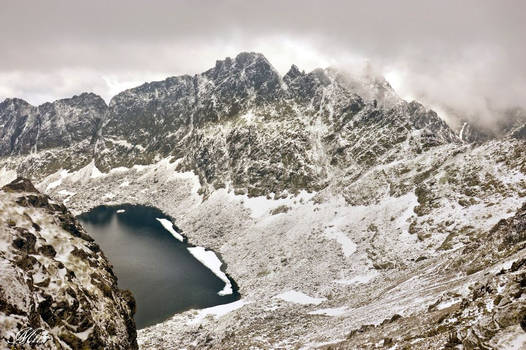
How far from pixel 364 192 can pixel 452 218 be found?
114ft

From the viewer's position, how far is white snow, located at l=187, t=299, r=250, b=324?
80494 millimetres

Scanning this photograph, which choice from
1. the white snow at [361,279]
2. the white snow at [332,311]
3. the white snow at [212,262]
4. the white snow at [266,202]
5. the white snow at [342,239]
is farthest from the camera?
the white snow at [266,202]

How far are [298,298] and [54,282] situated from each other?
59.1 metres

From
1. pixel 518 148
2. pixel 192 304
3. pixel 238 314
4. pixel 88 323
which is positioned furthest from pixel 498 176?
pixel 88 323

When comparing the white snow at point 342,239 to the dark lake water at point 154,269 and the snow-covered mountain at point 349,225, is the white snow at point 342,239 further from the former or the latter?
the dark lake water at point 154,269

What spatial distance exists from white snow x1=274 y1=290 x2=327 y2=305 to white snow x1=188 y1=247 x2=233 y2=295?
2044cm

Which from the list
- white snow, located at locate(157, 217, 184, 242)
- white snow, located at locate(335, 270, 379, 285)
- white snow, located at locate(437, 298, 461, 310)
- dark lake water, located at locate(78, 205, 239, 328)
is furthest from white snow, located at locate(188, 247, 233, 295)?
white snow, located at locate(437, 298, 461, 310)

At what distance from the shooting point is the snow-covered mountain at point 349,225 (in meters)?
39.4

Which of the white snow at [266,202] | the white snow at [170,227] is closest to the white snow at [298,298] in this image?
the white snow at [266,202]

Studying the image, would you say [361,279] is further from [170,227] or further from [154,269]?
[170,227]

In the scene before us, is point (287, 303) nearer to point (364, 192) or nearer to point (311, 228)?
point (311, 228)

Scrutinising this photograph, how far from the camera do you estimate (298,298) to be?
3162 inches

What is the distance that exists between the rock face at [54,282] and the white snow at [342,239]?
66.7 meters

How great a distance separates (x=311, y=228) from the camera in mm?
113625
